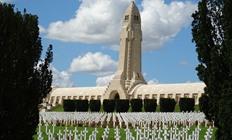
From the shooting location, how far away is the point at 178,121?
31438 mm

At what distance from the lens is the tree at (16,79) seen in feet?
29.7

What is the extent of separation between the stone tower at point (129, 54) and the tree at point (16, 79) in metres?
59.6

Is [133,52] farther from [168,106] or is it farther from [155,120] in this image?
[155,120]

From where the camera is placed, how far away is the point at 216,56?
11.4m

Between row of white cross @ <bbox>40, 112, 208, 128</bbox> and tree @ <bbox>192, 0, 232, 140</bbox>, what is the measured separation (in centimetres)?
1850

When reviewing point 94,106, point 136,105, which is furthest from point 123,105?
point 94,106

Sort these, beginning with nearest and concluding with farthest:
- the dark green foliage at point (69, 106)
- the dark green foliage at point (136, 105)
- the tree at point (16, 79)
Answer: the tree at point (16, 79) → the dark green foliage at point (136, 105) → the dark green foliage at point (69, 106)

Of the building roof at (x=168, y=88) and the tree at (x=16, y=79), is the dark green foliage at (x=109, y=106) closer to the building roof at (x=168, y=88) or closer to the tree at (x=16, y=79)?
the building roof at (x=168, y=88)

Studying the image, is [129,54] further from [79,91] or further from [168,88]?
[79,91]

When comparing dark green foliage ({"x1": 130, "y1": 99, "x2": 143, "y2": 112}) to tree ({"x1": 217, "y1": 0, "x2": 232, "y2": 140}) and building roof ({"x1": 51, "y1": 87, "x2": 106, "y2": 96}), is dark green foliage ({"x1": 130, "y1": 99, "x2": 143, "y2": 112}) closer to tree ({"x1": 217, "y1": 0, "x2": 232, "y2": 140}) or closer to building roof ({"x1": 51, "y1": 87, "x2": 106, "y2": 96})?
building roof ({"x1": 51, "y1": 87, "x2": 106, "y2": 96})

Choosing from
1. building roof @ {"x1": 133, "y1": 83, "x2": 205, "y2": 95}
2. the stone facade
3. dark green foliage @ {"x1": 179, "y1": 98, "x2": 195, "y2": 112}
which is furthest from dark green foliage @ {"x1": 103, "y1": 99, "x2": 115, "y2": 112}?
building roof @ {"x1": 133, "y1": 83, "x2": 205, "y2": 95}

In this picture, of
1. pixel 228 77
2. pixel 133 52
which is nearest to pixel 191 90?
pixel 133 52

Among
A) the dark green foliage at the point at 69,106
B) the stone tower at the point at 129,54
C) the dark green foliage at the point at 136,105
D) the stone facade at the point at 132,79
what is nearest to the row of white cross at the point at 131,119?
the dark green foliage at the point at 136,105

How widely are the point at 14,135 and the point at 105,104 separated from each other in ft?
138
